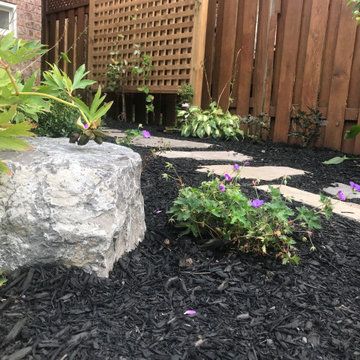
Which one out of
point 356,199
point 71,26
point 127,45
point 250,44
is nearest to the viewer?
point 356,199

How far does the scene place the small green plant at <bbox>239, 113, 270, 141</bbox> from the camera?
159 inches

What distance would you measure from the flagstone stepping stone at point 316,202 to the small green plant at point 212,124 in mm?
1906

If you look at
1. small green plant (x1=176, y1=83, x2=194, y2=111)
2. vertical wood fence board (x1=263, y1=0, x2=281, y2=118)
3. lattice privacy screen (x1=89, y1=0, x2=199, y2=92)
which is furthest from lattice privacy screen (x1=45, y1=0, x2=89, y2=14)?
vertical wood fence board (x1=263, y1=0, x2=281, y2=118)

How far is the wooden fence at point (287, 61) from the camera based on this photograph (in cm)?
362

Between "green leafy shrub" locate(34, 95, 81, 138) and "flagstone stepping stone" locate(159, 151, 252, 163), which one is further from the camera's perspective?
"flagstone stepping stone" locate(159, 151, 252, 163)

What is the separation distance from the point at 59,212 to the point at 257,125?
3.19 meters

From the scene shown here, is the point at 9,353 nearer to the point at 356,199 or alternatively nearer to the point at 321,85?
the point at 356,199

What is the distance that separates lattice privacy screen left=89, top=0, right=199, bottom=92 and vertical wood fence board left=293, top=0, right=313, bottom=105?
51.0 inches

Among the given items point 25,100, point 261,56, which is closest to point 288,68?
point 261,56

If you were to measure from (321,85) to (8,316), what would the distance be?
359 centimetres

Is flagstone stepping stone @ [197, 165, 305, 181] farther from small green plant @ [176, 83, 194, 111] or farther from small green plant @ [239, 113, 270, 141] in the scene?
small green plant @ [176, 83, 194, 111]

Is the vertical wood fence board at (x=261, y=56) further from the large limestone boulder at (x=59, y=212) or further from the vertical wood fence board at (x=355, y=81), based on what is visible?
the large limestone boulder at (x=59, y=212)

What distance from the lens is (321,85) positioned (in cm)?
383

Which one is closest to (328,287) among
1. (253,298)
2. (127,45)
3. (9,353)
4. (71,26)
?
(253,298)
